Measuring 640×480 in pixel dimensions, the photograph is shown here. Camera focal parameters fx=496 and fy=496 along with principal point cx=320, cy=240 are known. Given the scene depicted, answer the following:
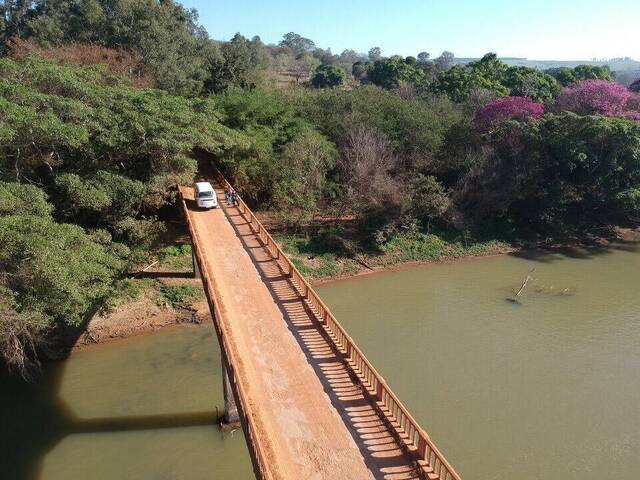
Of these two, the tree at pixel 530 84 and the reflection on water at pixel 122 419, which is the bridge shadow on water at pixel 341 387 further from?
the tree at pixel 530 84

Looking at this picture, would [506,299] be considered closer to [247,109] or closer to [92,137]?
[247,109]

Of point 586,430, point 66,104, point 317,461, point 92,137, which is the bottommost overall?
point 586,430

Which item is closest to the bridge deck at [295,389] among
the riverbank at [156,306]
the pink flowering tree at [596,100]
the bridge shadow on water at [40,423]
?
the bridge shadow on water at [40,423]

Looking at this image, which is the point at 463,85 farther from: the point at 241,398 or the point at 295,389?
the point at 241,398

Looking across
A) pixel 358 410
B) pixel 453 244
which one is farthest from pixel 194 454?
pixel 453 244

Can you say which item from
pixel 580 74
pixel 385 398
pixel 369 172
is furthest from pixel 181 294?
pixel 580 74

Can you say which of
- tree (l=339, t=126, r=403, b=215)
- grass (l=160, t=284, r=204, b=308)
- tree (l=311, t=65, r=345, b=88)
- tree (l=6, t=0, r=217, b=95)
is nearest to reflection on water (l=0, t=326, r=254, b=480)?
grass (l=160, t=284, r=204, b=308)
